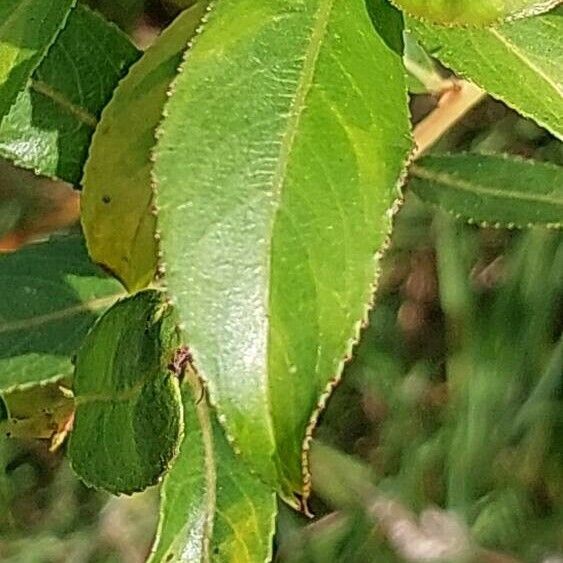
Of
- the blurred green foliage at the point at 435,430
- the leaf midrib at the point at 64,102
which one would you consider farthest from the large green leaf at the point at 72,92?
the blurred green foliage at the point at 435,430

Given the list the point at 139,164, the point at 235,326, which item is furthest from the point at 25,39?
the point at 235,326

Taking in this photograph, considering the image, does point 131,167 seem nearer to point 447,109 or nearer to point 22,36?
point 22,36

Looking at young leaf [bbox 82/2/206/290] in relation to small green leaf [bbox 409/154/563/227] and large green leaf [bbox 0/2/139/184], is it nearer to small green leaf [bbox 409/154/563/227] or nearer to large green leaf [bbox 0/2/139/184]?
large green leaf [bbox 0/2/139/184]

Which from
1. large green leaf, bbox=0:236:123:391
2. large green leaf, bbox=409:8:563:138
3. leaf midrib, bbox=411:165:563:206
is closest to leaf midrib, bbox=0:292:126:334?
large green leaf, bbox=0:236:123:391

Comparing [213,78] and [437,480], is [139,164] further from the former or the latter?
[437,480]

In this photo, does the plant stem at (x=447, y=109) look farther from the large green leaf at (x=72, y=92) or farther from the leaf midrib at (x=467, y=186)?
the large green leaf at (x=72, y=92)
